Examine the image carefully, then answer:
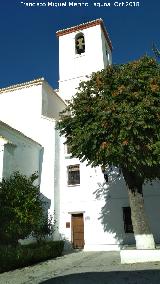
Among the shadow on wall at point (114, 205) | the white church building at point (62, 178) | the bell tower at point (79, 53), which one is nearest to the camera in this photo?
the white church building at point (62, 178)

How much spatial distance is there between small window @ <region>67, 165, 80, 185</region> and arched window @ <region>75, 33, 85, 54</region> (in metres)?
14.0

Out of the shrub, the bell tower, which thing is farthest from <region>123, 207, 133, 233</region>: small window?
the bell tower

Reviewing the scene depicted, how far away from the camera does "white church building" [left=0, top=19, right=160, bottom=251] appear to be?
68.3 feet

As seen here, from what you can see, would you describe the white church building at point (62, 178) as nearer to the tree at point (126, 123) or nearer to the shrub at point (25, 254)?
the shrub at point (25, 254)

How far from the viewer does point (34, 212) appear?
15992mm

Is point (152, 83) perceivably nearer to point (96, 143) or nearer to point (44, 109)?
point (96, 143)

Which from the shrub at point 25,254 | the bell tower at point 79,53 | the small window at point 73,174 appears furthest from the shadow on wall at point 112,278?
the bell tower at point 79,53

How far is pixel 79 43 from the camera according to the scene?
105 feet

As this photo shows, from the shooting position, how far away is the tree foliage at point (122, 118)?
13.9 metres

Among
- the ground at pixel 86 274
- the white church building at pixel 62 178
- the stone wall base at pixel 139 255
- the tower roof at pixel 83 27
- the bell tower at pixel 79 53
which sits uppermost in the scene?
the tower roof at pixel 83 27

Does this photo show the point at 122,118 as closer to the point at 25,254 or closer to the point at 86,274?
the point at 86,274

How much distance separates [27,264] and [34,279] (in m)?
4.01

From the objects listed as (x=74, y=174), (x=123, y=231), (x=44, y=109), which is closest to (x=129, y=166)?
(x=123, y=231)

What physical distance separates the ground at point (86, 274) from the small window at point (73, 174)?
8.60 meters
